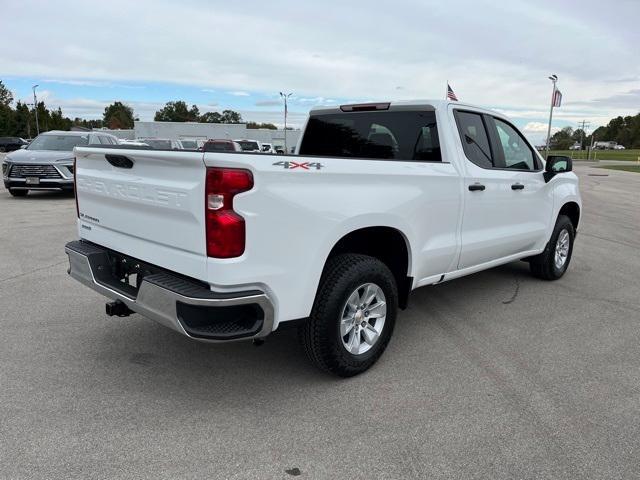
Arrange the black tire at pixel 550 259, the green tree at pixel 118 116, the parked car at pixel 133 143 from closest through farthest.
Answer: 1. the parked car at pixel 133 143
2. the black tire at pixel 550 259
3. the green tree at pixel 118 116

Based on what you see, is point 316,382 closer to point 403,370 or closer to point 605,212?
point 403,370

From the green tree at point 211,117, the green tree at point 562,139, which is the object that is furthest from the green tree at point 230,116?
the green tree at point 562,139

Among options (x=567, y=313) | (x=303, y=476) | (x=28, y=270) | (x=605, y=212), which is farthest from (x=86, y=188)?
(x=605, y=212)

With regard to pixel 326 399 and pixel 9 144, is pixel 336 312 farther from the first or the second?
pixel 9 144

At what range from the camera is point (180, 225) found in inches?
114

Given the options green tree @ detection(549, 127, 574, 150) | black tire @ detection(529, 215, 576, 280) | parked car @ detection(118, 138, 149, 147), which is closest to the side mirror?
black tire @ detection(529, 215, 576, 280)

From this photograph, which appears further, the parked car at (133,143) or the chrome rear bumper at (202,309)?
the parked car at (133,143)

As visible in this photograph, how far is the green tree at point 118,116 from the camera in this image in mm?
140625

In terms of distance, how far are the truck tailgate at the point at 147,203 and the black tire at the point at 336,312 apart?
2.75 feet

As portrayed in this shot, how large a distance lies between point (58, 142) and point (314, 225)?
13111 millimetres

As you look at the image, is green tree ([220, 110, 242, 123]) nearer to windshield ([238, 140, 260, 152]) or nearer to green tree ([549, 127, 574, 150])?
green tree ([549, 127, 574, 150])

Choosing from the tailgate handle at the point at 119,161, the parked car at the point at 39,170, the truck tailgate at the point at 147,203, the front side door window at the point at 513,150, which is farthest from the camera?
the parked car at the point at 39,170

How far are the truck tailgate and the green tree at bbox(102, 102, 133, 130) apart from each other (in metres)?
145

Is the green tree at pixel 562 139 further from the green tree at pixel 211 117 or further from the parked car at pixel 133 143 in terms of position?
the parked car at pixel 133 143
